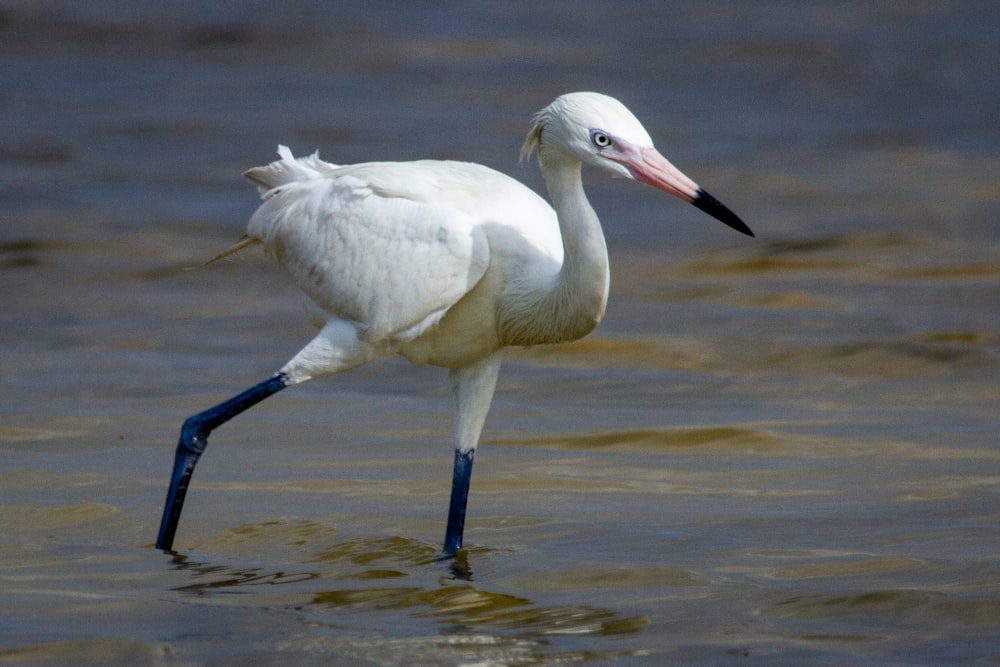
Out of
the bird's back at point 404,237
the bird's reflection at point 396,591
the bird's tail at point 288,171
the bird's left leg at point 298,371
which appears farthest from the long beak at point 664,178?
the bird's tail at point 288,171

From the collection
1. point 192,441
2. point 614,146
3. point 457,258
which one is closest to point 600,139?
point 614,146

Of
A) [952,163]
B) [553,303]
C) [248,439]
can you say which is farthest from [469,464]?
[952,163]

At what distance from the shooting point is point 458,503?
627 centimetres

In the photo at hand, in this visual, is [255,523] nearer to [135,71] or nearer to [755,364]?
[755,364]

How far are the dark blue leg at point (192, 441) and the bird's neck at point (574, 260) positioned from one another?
3.43ft

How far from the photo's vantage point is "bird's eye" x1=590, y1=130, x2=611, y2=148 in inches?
220

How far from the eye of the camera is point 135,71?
20078 millimetres

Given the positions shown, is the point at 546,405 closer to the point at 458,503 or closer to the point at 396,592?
the point at 458,503

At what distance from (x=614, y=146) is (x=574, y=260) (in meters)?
0.47

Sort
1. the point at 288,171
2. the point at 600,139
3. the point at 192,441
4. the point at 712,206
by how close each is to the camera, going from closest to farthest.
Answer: the point at 712,206
the point at 600,139
the point at 192,441
the point at 288,171

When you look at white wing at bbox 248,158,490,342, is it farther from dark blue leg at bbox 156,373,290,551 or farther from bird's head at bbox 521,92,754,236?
bird's head at bbox 521,92,754,236

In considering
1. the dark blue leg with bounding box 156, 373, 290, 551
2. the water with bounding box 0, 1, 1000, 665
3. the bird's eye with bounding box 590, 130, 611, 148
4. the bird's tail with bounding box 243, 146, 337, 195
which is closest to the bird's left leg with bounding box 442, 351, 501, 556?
the water with bounding box 0, 1, 1000, 665

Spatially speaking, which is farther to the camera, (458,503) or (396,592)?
(458,503)

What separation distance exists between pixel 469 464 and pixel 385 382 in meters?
2.79
